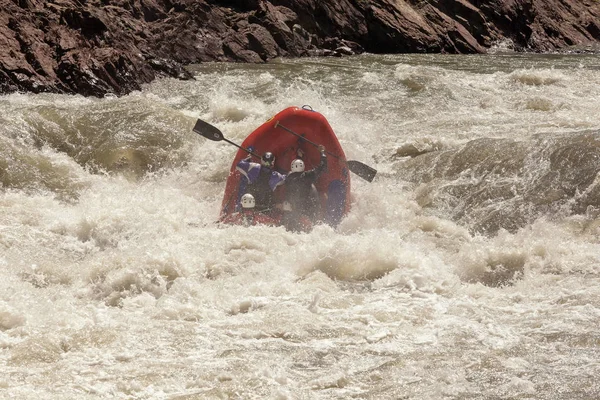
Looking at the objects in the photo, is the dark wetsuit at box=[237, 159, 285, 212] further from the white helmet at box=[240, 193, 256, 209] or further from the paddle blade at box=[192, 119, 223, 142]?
the paddle blade at box=[192, 119, 223, 142]

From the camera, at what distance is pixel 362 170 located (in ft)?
24.4

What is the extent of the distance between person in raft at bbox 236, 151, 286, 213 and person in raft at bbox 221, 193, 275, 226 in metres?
0.12

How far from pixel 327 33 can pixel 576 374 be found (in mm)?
13755

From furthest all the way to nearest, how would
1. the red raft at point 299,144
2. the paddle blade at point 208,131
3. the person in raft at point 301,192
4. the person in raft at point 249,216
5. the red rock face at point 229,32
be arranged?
1. the red rock face at point 229,32
2. the paddle blade at point 208,131
3. the red raft at point 299,144
4. the person in raft at point 301,192
5. the person in raft at point 249,216

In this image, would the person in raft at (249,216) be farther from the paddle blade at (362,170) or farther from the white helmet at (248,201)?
the paddle blade at (362,170)

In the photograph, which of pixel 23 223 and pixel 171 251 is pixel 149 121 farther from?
pixel 171 251

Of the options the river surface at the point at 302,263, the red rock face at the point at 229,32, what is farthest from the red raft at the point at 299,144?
the red rock face at the point at 229,32

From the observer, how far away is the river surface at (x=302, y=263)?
4250 mm

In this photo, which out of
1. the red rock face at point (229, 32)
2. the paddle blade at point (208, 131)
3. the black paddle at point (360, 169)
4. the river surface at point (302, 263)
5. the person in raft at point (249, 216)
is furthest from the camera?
the red rock face at point (229, 32)

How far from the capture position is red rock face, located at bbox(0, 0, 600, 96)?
10.9m

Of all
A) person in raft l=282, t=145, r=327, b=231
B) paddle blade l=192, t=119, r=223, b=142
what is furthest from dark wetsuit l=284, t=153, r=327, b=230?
paddle blade l=192, t=119, r=223, b=142

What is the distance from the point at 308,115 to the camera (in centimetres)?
747

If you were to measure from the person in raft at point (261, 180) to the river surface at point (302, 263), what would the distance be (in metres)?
0.43

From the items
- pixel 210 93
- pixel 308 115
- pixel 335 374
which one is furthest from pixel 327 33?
pixel 335 374
